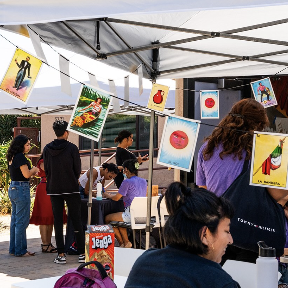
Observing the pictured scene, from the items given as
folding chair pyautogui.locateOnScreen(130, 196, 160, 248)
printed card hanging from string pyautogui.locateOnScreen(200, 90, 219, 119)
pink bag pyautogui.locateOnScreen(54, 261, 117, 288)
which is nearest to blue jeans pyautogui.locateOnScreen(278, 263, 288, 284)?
pink bag pyautogui.locateOnScreen(54, 261, 117, 288)

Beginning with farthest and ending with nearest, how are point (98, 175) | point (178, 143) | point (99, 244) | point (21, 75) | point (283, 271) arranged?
point (98, 175)
point (178, 143)
point (21, 75)
point (283, 271)
point (99, 244)

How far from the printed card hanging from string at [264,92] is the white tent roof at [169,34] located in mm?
149

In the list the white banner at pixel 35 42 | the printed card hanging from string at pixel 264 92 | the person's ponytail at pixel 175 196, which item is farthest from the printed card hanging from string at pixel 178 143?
the printed card hanging from string at pixel 264 92

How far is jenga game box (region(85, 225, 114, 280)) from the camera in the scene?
3090 millimetres

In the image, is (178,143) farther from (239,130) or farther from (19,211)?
(19,211)

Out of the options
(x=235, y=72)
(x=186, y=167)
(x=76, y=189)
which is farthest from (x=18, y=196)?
(x=186, y=167)

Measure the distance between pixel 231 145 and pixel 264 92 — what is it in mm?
2760

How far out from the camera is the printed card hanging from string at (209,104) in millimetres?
7430

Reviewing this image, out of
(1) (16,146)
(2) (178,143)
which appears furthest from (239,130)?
(1) (16,146)

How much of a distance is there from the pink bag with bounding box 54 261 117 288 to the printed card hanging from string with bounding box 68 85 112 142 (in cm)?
164

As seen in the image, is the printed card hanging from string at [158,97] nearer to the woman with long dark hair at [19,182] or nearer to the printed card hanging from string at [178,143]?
the printed card hanging from string at [178,143]

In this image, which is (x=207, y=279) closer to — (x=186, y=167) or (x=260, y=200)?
(x=260, y=200)

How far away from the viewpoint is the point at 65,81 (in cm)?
459

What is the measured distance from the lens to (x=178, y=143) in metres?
4.45
